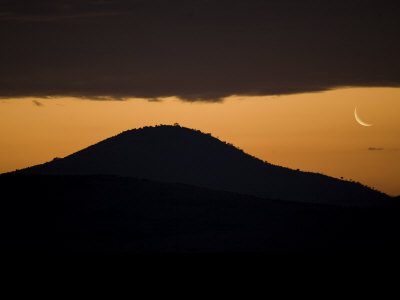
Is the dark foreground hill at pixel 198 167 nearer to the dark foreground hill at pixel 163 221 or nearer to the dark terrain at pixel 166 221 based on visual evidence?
the dark terrain at pixel 166 221

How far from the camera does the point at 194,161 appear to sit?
5822 inches

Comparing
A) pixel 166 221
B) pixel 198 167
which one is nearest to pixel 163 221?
pixel 166 221

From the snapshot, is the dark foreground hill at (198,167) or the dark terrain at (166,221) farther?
the dark foreground hill at (198,167)

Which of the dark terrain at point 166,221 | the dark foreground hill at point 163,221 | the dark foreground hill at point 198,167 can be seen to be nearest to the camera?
the dark terrain at point 166,221

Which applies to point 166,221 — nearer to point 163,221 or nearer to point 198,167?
point 163,221

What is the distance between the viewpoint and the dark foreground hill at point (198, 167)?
139875 mm

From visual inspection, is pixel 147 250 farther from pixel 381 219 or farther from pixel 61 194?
pixel 381 219

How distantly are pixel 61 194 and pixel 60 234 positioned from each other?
12.4 m

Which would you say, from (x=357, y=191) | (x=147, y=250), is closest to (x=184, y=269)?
(x=147, y=250)

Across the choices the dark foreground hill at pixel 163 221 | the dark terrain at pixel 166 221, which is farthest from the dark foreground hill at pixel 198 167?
the dark foreground hill at pixel 163 221

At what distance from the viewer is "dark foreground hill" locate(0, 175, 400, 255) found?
3000 inches

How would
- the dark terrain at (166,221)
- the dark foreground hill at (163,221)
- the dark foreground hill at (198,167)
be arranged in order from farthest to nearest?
the dark foreground hill at (198,167), the dark foreground hill at (163,221), the dark terrain at (166,221)

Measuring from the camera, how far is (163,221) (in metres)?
86.7

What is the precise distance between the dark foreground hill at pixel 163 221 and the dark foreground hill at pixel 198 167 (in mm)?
40440
